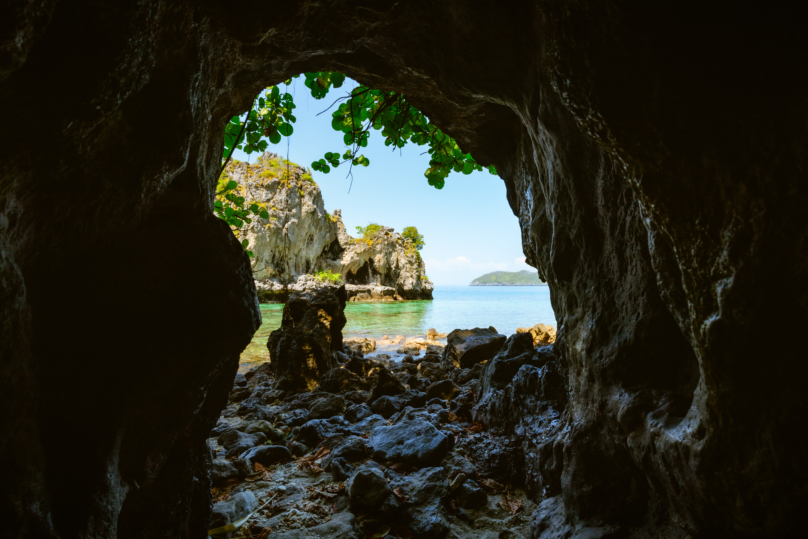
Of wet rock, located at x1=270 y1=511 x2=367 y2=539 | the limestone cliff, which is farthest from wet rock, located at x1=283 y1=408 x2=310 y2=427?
the limestone cliff

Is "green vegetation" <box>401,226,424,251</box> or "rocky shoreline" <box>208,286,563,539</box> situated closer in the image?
"rocky shoreline" <box>208,286,563,539</box>

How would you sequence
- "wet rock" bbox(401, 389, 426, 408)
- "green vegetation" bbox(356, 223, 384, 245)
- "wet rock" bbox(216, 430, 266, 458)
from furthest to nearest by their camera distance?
"green vegetation" bbox(356, 223, 384, 245)
"wet rock" bbox(401, 389, 426, 408)
"wet rock" bbox(216, 430, 266, 458)

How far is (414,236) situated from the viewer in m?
61.9

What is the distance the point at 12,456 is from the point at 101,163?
40.5 inches

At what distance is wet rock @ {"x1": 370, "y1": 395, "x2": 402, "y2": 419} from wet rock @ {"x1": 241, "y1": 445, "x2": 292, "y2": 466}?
57.4 inches

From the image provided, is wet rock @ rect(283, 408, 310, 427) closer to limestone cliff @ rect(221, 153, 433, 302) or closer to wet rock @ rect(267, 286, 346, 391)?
wet rock @ rect(267, 286, 346, 391)

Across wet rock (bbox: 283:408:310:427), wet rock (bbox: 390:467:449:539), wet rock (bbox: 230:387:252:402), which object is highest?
wet rock (bbox: 390:467:449:539)

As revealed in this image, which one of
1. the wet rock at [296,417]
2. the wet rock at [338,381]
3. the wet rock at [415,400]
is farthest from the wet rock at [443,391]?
the wet rock at [296,417]

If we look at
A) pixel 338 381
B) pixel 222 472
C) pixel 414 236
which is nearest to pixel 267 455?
pixel 222 472

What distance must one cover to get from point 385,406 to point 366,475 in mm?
2104

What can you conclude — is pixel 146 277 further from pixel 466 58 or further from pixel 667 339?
pixel 667 339

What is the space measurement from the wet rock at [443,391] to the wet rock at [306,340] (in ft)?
7.89

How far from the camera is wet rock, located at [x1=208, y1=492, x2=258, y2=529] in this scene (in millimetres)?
2488

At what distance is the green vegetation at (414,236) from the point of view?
2408 inches
